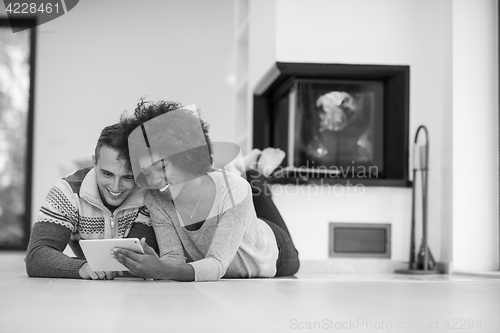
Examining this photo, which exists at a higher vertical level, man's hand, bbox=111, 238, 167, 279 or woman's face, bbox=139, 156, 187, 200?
woman's face, bbox=139, 156, 187, 200

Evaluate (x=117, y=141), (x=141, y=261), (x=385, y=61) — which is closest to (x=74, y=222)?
(x=117, y=141)

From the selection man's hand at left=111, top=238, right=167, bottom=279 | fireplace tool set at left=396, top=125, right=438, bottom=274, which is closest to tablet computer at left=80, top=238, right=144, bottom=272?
man's hand at left=111, top=238, right=167, bottom=279

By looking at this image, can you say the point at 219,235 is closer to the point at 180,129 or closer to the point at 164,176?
the point at 164,176

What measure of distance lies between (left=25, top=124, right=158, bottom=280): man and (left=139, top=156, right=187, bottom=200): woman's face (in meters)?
0.12

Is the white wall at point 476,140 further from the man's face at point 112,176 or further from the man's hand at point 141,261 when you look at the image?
the man's hand at point 141,261

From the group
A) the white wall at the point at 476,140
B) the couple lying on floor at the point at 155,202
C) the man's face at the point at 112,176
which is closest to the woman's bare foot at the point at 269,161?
the white wall at the point at 476,140

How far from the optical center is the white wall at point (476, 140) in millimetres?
4535

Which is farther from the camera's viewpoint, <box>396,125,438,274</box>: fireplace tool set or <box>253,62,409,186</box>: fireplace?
<box>253,62,409,186</box>: fireplace

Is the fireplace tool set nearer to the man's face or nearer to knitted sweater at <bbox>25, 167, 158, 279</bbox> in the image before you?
knitted sweater at <bbox>25, 167, 158, 279</bbox>

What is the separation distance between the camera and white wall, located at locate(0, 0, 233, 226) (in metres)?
7.45

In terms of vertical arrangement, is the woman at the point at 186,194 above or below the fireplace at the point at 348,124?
below

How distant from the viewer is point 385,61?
15.7ft

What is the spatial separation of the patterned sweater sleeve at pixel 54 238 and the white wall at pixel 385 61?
2210 millimetres

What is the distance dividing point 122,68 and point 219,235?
17.4ft
